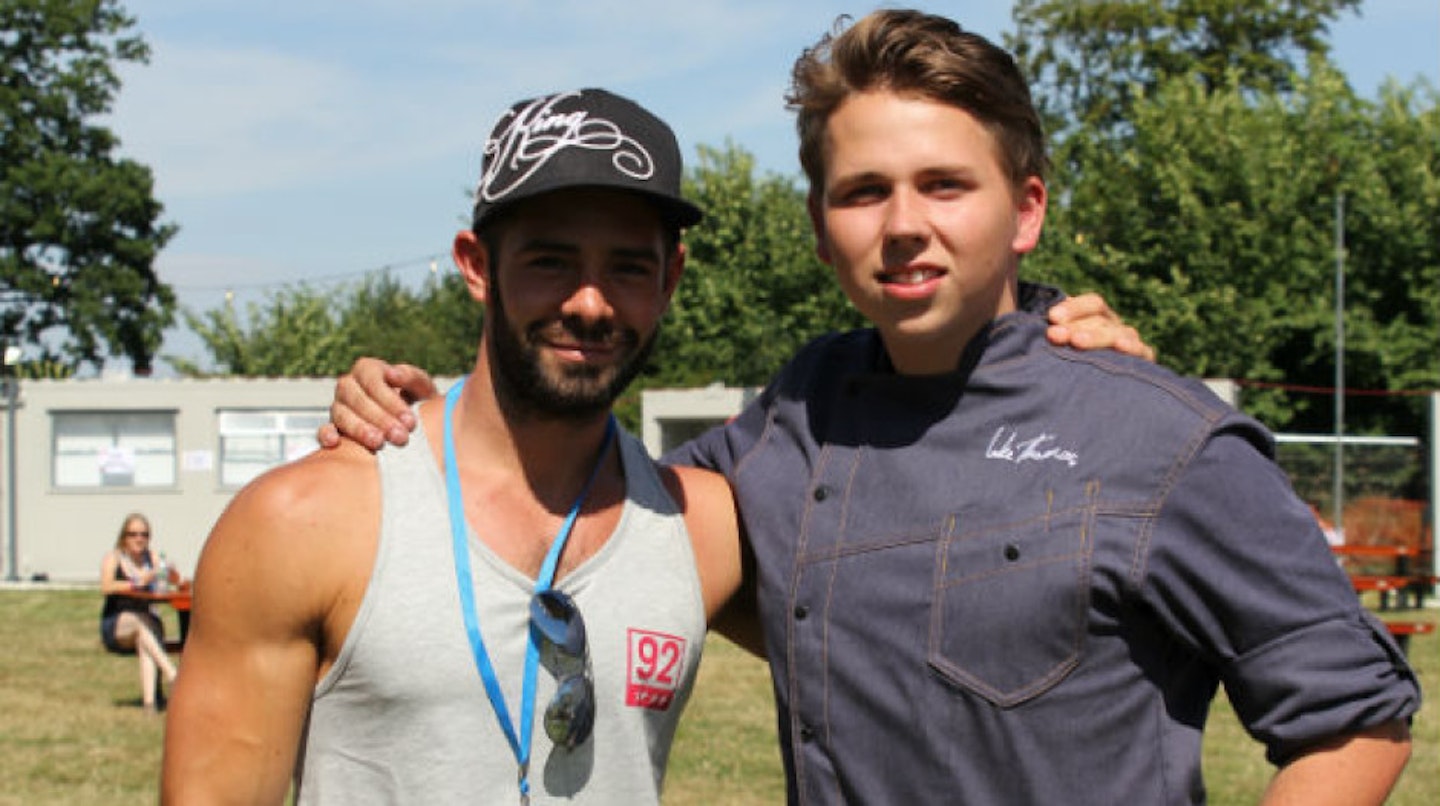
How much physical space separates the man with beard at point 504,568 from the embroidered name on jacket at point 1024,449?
24.3 inches

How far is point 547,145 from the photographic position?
2738mm

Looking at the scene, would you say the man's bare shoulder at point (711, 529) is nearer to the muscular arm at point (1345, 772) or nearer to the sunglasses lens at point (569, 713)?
the sunglasses lens at point (569, 713)

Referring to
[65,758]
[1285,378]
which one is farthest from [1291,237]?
[65,758]

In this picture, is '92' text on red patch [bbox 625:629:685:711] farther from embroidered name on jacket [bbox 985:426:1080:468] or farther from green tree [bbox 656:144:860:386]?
green tree [bbox 656:144:860:386]

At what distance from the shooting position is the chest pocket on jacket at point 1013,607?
2426mm

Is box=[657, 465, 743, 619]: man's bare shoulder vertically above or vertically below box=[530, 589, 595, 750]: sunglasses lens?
above

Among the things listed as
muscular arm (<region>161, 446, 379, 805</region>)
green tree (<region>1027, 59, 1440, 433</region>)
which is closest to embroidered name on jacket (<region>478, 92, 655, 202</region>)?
Result: muscular arm (<region>161, 446, 379, 805</region>)

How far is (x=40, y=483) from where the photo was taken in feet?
83.3

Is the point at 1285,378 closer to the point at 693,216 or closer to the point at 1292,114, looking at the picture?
the point at 1292,114

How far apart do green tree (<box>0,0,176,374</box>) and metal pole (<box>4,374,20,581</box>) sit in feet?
74.2

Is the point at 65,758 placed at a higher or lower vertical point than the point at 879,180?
lower

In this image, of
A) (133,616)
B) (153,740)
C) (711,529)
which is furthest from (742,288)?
(711,529)

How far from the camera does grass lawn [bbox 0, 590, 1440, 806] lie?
9055mm

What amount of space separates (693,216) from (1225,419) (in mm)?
1035
